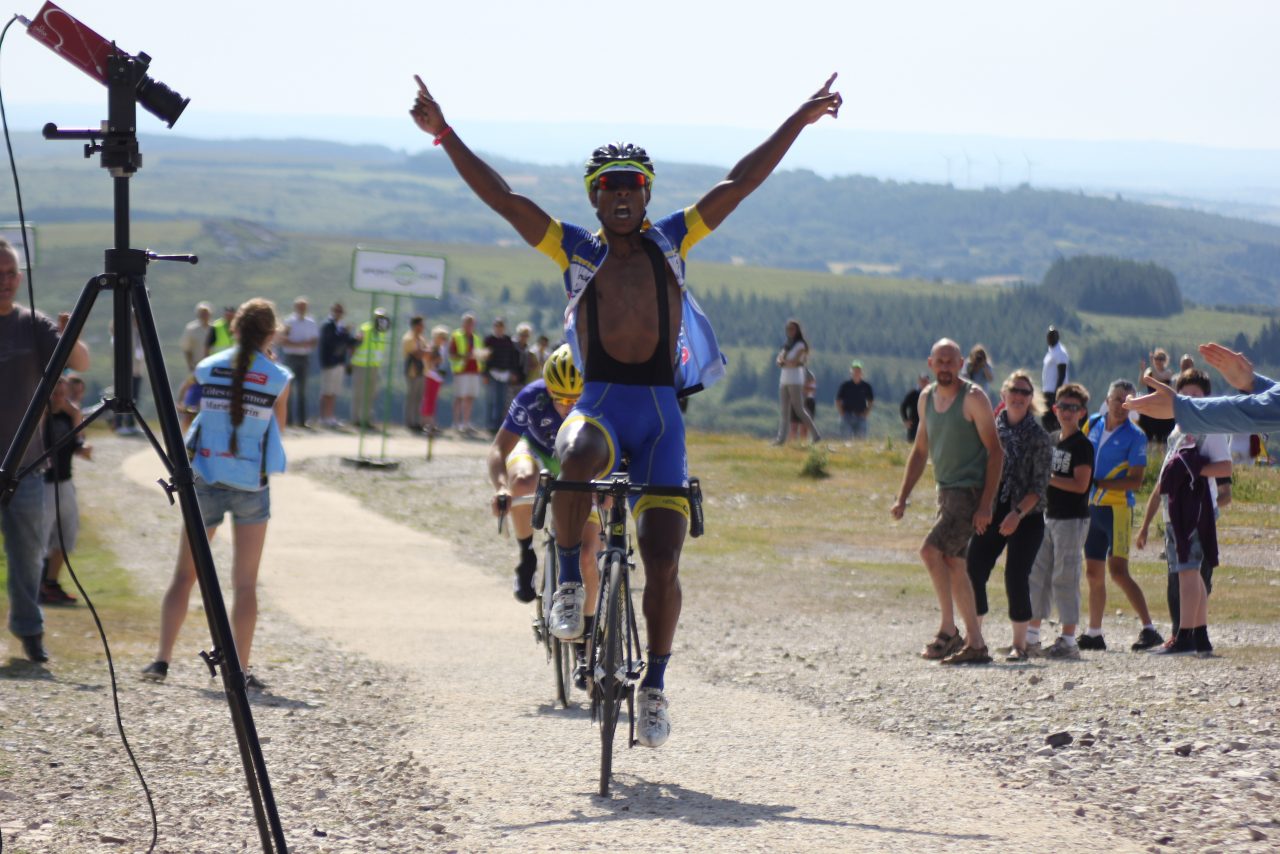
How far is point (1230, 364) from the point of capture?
5.43m

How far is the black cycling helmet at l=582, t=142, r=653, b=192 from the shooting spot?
20.9 feet

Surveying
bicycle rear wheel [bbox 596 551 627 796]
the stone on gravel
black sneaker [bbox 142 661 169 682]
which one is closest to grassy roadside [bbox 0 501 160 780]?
black sneaker [bbox 142 661 169 682]

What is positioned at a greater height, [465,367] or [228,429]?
[228,429]

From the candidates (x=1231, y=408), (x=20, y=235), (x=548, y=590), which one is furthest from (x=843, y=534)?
(x=1231, y=408)

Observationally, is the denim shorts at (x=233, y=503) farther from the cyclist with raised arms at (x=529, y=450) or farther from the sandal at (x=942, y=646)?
the sandal at (x=942, y=646)

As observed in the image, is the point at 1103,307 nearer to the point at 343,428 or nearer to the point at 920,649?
the point at 343,428

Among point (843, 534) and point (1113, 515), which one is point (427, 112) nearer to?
point (1113, 515)

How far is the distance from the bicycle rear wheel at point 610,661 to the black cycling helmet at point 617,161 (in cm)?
150

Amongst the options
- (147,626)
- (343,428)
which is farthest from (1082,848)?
(343,428)

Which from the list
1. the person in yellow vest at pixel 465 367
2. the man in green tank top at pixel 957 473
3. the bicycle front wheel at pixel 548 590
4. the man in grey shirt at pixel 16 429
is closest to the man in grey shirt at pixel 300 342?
the person in yellow vest at pixel 465 367

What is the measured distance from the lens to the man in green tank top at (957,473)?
10.2 metres

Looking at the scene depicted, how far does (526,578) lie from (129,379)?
15.7ft

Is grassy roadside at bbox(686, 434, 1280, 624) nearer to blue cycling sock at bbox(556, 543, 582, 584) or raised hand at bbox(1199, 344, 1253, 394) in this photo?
blue cycling sock at bbox(556, 543, 582, 584)

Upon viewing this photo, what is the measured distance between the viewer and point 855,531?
20.2 meters
